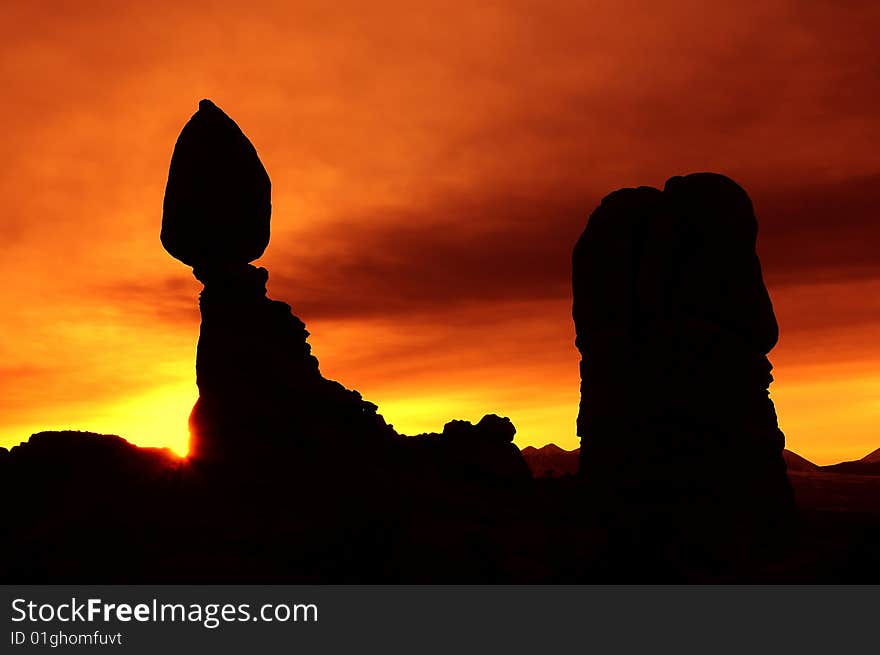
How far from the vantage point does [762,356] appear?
46844mm

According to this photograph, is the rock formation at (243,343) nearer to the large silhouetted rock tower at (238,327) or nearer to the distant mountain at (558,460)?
the large silhouetted rock tower at (238,327)

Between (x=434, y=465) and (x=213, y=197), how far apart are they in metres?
18.1

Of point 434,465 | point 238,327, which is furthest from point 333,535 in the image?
point 434,465

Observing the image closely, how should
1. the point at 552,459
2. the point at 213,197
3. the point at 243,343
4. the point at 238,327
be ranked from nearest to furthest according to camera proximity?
the point at 243,343
the point at 238,327
the point at 213,197
the point at 552,459

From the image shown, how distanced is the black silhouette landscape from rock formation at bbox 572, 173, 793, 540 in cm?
10

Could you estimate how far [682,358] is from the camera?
46.2m

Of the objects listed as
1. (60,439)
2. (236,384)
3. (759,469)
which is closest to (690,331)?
(759,469)

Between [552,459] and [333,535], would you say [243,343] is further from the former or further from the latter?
[552,459]

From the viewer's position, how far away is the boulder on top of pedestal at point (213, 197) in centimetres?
4984

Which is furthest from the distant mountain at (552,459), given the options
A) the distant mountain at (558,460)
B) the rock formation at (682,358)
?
the rock formation at (682,358)

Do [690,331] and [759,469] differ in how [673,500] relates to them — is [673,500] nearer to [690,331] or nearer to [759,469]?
[759,469]

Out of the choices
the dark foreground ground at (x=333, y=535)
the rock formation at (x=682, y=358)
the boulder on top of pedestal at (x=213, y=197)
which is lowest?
the dark foreground ground at (x=333, y=535)

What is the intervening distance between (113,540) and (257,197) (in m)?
18.0

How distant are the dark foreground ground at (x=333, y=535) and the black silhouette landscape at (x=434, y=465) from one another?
0.33 feet
